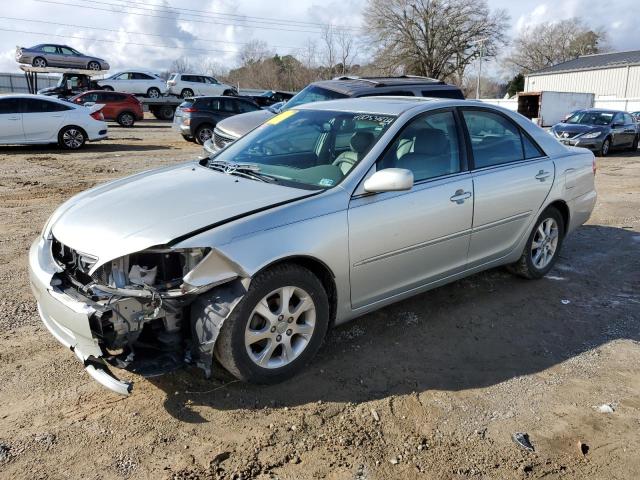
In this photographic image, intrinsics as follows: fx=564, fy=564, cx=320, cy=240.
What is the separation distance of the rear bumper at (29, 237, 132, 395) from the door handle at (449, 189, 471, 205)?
8.47ft

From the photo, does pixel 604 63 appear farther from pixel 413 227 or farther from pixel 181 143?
pixel 413 227

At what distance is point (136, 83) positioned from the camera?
31594mm

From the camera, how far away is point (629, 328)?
14.6ft

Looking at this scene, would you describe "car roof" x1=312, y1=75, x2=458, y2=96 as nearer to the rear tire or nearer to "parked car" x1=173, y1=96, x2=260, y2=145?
"parked car" x1=173, y1=96, x2=260, y2=145

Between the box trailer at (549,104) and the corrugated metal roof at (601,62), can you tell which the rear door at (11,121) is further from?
the corrugated metal roof at (601,62)

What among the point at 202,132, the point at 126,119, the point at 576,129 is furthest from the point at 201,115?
the point at 576,129

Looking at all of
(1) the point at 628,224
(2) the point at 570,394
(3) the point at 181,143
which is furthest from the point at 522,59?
(2) the point at 570,394

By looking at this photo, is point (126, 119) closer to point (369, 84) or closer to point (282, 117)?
point (369, 84)

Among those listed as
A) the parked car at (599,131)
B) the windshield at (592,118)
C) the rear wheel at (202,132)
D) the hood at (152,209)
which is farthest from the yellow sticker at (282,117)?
the windshield at (592,118)

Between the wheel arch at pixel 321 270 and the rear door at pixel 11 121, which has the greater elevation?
the rear door at pixel 11 121

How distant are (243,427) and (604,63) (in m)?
55.9

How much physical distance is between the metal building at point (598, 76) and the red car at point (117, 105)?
38028 millimetres

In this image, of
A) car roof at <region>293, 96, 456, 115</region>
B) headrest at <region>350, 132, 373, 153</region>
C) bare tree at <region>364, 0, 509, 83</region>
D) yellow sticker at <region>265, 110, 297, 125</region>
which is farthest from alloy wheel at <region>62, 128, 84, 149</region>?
bare tree at <region>364, 0, 509, 83</region>

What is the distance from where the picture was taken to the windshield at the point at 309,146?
12.6ft
